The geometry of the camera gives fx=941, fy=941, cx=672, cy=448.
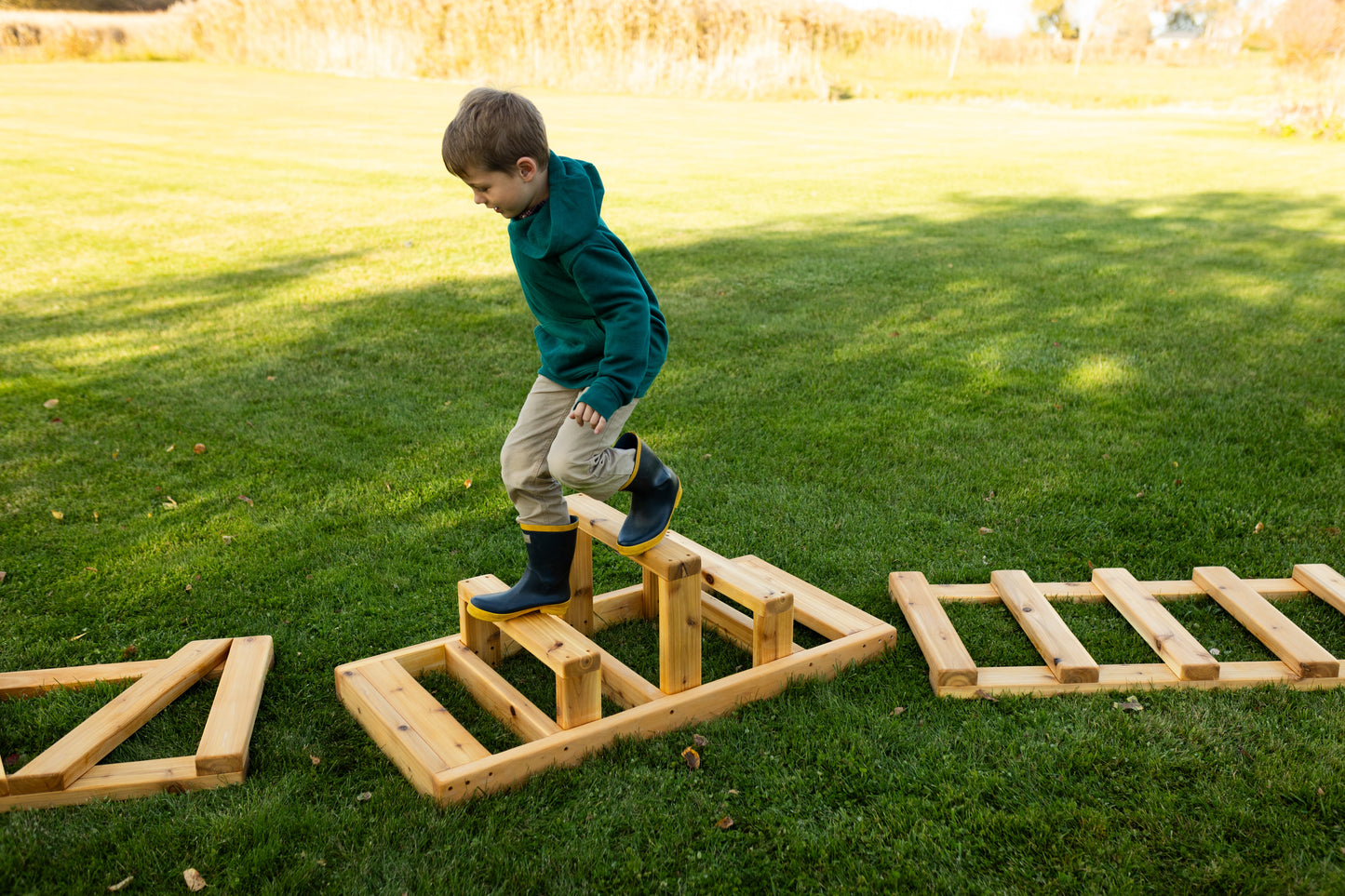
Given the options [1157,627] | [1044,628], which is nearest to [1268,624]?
[1157,627]

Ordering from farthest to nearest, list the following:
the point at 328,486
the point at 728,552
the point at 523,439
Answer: the point at 328,486
the point at 728,552
the point at 523,439

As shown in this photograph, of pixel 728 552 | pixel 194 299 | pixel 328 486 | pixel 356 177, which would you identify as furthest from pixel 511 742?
pixel 356 177

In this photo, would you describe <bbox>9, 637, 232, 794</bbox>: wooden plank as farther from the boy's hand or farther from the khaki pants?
the boy's hand

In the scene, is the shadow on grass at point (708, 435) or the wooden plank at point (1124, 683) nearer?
the wooden plank at point (1124, 683)

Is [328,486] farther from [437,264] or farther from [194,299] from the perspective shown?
[437,264]

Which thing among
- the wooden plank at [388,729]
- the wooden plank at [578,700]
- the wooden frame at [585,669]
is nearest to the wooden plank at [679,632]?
the wooden frame at [585,669]

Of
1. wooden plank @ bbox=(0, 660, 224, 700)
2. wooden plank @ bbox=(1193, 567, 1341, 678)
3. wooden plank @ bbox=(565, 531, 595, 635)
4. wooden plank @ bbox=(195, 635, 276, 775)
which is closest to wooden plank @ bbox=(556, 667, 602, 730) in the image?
wooden plank @ bbox=(565, 531, 595, 635)

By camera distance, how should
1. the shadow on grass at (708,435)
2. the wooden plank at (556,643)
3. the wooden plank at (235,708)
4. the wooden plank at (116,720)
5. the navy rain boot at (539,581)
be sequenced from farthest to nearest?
the shadow on grass at (708,435) → the navy rain boot at (539,581) → the wooden plank at (556,643) → the wooden plank at (235,708) → the wooden plank at (116,720)

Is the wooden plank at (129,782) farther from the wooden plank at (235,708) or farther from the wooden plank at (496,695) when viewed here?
the wooden plank at (496,695)

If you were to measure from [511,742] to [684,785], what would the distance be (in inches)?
25.2

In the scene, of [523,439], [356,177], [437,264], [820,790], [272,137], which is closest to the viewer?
[820,790]

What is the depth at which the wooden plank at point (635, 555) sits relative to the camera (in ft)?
10.1

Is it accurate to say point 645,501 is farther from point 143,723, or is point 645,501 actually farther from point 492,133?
point 143,723

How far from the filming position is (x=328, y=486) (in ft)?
16.3
